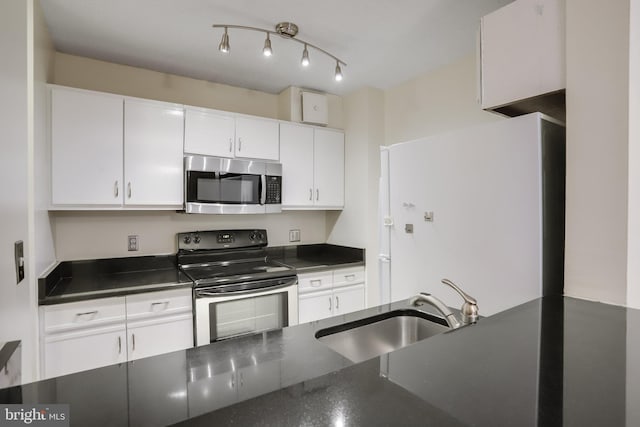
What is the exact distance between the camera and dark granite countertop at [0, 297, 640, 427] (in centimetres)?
48

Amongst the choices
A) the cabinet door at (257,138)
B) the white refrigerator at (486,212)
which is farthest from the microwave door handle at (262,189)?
the white refrigerator at (486,212)

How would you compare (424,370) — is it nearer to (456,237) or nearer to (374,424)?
(374,424)

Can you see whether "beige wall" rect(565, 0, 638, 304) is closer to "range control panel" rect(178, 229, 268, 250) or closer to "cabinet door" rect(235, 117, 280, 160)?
"cabinet door" rect(235, 117, 280, 160)

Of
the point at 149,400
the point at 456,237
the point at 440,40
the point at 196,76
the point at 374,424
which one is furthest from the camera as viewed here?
the point at 196,76

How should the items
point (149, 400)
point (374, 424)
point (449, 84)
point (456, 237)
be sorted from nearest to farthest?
point (374, 424) < point (149, 400) < point (456, 237) < point (449, 84)

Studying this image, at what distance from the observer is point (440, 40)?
2082 mm

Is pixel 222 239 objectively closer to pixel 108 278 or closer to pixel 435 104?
pixel 108 278

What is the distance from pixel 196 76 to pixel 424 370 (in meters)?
2.74

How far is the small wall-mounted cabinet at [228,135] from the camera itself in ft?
7.86

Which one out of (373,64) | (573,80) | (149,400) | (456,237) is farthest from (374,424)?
(373,64)

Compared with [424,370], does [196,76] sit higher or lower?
higher

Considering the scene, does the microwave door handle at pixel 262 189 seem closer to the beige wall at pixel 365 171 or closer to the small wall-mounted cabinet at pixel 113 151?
the small wall-mounted cabinet at pixel 113 151

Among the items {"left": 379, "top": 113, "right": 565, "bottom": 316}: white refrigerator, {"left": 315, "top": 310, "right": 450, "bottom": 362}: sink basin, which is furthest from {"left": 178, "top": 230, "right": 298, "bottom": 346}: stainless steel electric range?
{"left": 315, "top": 310, "right": 450, "bottom": 362}: sink basin

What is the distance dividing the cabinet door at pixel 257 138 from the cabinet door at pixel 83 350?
148 centimetres
